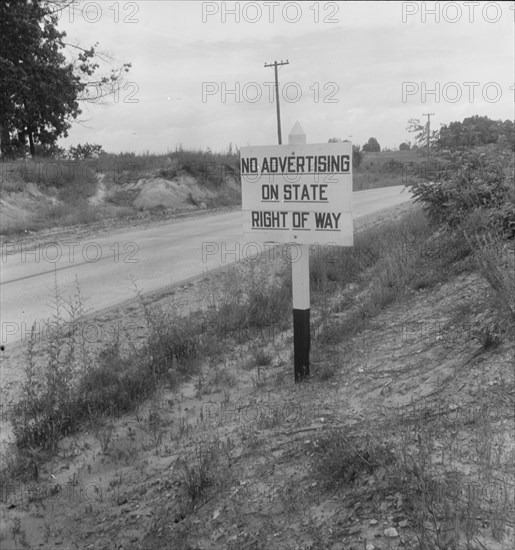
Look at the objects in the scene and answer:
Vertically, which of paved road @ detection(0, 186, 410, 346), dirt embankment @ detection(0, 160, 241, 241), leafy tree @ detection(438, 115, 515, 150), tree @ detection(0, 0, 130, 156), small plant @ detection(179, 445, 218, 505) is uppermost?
tree @ detection(0, 0, 130, 156)

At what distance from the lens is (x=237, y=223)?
16.9 meters

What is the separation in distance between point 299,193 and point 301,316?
0.97 meters

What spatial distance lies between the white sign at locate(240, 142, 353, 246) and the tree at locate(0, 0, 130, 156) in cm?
2039

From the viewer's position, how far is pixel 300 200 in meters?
4.41

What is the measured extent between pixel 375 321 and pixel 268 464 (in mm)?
2506

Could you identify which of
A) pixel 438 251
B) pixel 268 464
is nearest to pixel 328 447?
pixel 268 464

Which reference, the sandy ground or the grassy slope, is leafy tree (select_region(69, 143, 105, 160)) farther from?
the sandy ground

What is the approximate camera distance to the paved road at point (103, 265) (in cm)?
770

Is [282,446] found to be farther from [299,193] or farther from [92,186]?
[92,186]

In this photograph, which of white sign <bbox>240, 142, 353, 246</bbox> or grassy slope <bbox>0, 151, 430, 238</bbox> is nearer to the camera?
white sign <bbox>240, 142, 353, 246</bbox>

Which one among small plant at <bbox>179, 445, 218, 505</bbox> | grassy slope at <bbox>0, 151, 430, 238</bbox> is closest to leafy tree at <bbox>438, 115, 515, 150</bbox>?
grassy slope at <bbox>0, 151, 430, 238</bbox>

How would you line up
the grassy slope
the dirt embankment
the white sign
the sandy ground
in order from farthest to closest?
the grassy slope
the dirt embankment
the white sign
the sandy ground

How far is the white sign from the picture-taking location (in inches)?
168

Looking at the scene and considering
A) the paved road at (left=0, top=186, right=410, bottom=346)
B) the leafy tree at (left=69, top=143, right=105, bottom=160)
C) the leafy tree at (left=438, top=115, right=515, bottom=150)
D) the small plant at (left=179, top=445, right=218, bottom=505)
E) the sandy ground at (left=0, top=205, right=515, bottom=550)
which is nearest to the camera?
the sandy ground at (left=0, top=205, right=515, bottom=550)
